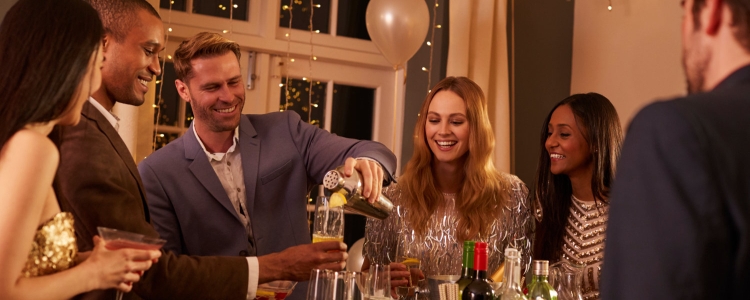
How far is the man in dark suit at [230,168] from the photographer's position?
96.3 inches

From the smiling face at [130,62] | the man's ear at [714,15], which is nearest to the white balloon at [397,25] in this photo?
the smiling face at [130,62]

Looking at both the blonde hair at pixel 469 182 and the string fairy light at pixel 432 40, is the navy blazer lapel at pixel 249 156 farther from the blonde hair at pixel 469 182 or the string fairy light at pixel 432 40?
the string fairy light at pixel 432 40

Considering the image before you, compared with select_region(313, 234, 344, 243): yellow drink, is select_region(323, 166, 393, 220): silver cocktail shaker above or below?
above

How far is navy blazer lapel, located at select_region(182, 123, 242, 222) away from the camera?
245 centimetres

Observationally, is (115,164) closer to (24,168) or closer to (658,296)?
(24,168)

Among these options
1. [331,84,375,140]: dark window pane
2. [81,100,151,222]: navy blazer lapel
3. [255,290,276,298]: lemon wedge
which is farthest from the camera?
[331,84,375,140]: dark window pane

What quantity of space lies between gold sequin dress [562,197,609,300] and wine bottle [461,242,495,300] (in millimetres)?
888

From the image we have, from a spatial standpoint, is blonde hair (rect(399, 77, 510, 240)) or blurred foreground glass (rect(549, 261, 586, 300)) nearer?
blurred foreground glass (rect(549, 261, 586, 300))

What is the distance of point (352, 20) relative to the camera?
5.04m

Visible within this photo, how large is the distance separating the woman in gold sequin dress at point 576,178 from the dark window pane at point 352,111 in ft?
6.96

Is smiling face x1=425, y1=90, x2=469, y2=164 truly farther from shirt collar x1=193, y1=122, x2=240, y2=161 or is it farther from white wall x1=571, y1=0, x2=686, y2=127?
white wall x1=571, y1=0, x2=686, y2=127

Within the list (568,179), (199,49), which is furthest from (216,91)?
(568,179)

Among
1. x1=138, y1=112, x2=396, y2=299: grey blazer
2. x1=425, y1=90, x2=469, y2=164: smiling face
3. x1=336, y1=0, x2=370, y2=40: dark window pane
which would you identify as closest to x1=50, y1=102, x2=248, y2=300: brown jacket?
x1=138, y1=112, x2=396, y2=299: grey blazer

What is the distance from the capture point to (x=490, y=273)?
2602 millimetres
